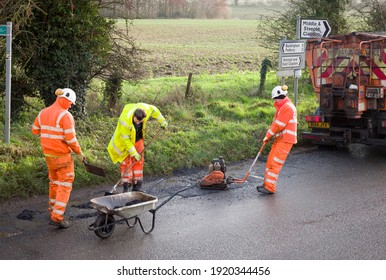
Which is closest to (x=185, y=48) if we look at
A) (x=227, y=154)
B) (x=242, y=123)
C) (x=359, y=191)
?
(x=242, y=123)

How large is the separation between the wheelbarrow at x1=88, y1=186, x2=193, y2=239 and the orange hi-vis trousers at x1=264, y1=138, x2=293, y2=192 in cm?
245

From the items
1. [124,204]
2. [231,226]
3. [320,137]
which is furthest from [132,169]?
[320,137]

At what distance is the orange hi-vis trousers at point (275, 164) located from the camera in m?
8.91

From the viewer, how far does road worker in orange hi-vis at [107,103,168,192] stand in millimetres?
8117

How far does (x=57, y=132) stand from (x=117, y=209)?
54.6 inches

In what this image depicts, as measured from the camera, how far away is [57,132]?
721 centimetres

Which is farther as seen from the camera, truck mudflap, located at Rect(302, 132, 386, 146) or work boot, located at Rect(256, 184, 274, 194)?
truck mudflap, located at Rect(302, 132, 386, 146)

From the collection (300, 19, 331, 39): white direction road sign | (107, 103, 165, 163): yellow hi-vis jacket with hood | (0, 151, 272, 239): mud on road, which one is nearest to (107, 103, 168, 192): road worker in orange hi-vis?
(107, 103, 165, 163): yellow hi-vis jacket with hood

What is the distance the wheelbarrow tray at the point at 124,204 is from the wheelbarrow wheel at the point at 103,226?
0.40 ft

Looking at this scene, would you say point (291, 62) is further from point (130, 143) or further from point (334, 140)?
point (130, 143)

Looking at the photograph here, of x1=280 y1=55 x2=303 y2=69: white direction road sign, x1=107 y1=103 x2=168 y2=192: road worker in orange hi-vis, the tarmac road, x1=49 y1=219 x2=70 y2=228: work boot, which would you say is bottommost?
the tarmac road

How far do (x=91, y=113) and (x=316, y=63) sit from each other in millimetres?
4820

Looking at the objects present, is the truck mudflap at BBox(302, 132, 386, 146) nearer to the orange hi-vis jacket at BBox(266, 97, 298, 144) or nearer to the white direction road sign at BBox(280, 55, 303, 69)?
the white direction road sign at BBox(280, 55, 303, 69)

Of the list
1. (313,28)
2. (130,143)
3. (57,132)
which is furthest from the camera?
(313,28)
